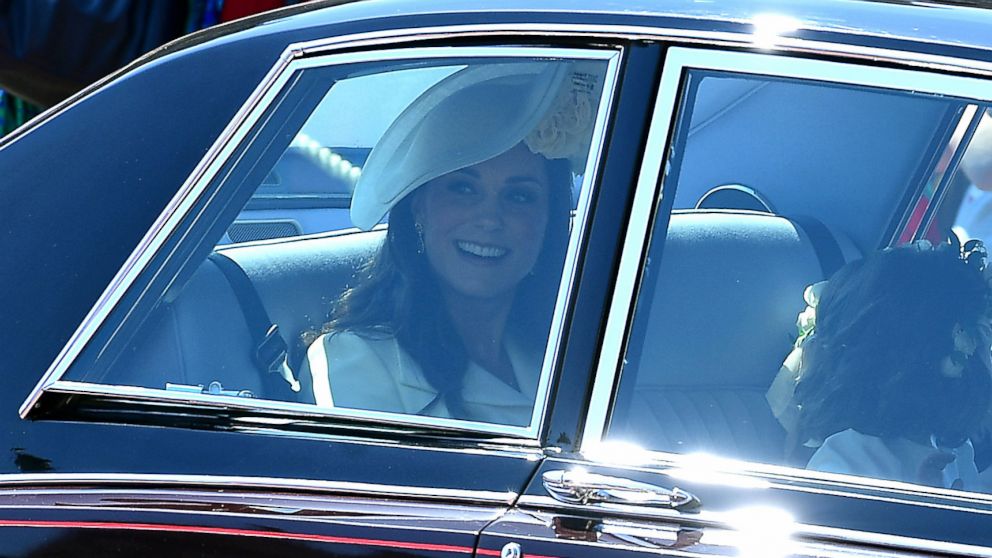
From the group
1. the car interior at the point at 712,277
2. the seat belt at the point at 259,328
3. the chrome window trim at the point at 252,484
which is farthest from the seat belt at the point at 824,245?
the seat belt at the point at 259,328

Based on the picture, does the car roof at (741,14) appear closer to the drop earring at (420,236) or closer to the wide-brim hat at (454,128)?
the wide-brim hat at (454,128)

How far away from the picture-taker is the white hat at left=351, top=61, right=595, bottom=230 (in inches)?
68.2

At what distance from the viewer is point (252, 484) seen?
158cm

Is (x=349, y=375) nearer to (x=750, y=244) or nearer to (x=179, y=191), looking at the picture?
(x=179, y=191)

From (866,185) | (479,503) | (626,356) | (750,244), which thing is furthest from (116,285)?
(866,185)

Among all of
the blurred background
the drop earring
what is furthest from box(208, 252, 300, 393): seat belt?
the blurred background

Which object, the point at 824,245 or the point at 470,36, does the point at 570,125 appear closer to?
the point at 470,36

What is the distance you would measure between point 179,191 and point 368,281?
11.4 inches

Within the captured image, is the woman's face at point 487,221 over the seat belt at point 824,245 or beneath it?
beneath

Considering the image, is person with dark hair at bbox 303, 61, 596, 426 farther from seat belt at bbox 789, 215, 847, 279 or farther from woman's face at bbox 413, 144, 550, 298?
seat belt at bbox 789, 215, 847, 279

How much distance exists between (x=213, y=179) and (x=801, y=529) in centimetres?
91

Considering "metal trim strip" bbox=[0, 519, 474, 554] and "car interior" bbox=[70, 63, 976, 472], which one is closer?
"metal trim strip" bbox=[0, 519, 474, 554]

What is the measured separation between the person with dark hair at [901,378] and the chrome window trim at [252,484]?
0.43 metres

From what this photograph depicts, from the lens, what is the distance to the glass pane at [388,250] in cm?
166
